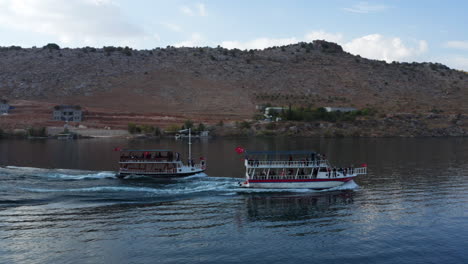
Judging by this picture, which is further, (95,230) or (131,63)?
(131,63)

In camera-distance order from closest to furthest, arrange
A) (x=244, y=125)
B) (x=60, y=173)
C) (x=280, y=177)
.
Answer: (x=280, y=177) < (x=60, y=173) < (x=244, y=125)

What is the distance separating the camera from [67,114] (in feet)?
456

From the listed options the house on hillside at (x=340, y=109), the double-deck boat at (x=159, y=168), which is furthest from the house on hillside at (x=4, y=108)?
the house on hillside at (x=340, y=109)

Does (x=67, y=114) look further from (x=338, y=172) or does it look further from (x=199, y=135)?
(x=338, y=172)

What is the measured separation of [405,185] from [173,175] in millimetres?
28490

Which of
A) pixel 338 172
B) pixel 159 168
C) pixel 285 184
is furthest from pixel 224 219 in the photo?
pixel 159 168

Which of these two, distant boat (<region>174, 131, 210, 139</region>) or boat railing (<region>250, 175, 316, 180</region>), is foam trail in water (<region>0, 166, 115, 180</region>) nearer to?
boat railing (<region>250, 175, 316, 180</region>)

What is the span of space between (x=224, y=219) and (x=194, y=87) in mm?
138725

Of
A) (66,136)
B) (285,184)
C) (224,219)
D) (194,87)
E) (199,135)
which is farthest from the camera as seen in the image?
(194,87)

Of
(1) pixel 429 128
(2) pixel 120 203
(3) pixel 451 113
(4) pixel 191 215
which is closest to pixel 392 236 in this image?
(4) pixel 191 215

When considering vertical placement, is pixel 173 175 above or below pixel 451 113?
below

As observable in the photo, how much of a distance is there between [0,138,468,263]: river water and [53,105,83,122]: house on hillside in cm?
7825

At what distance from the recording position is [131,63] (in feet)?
637

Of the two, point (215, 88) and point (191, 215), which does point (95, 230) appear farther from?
point (215, 88)
